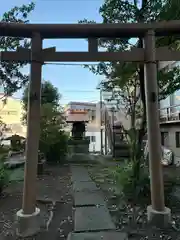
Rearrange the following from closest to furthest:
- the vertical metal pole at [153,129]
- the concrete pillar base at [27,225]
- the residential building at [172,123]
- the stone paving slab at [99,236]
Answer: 1. the stone paving slab at [99,236]
2. the concrete pillar base at [27,225]
3. the vertical metal pole at [153,129]
4. the residential building at [172,123]

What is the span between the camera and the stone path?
3244 millimetres

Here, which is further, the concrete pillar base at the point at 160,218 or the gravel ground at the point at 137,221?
the concrete pillar base at the point at 160,218

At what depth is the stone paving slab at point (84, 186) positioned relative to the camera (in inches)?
228

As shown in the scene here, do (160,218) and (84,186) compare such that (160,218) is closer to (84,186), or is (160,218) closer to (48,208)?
(48,208)

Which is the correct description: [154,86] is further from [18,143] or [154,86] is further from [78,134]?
[18,143]

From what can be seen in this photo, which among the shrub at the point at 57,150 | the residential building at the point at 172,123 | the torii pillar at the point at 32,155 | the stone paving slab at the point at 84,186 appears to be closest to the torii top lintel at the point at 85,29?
the torii pillar at the point at 32,155

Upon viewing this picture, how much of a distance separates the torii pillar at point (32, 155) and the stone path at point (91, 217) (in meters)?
0.63

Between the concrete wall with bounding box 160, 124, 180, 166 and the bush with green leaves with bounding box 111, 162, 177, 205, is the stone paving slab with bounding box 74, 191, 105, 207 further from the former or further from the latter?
the concrete wall with bounding box 160, 124, 180, 166

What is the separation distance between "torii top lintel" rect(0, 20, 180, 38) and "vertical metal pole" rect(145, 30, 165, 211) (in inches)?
6.7

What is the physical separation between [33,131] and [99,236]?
1.71 m

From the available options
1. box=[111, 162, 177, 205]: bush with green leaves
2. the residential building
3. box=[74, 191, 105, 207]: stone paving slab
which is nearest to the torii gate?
box=[111, 162, 177, 205]: bush with green leaves

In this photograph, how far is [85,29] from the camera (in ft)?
12.7

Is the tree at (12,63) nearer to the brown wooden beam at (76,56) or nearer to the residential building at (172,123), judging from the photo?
the brown wooden beam at (76,56)

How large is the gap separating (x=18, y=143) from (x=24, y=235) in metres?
13.0
